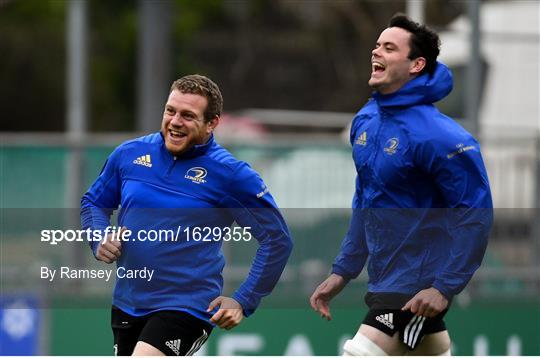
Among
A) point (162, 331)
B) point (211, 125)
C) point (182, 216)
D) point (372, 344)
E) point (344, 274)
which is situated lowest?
point (372, 344)

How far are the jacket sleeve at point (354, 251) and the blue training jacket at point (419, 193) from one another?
0.02 metres

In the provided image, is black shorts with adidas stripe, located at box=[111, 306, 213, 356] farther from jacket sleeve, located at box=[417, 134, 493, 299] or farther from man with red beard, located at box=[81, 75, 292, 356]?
jacket sleeve, located at box=[417, 134, 493, 299]

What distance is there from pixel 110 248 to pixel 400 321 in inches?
50.4

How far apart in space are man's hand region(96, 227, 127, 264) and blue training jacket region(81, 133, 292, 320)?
0.04 metres

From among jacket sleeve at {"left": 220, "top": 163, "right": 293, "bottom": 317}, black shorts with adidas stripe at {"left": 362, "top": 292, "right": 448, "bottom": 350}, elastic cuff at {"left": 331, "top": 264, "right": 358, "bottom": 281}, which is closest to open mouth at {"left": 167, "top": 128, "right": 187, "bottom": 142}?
jacket sleeve at {"left": 220, "top": 163, "right": 293, "bottom": 317}

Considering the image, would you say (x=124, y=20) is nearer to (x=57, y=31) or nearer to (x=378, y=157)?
(x=57, y=31)

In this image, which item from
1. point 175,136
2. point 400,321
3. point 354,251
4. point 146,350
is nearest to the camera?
point 146,350

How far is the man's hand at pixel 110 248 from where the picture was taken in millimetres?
6289

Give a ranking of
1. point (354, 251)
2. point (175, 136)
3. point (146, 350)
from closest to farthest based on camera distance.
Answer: point (146, 350), point (175, 136), point (354, 251)

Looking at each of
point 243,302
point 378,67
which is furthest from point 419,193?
point 243,302

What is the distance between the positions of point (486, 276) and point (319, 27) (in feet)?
91.6

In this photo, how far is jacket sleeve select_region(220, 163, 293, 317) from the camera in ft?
20.8

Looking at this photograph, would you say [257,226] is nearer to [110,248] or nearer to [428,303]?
[110,248]

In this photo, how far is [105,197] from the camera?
21.2 feet
